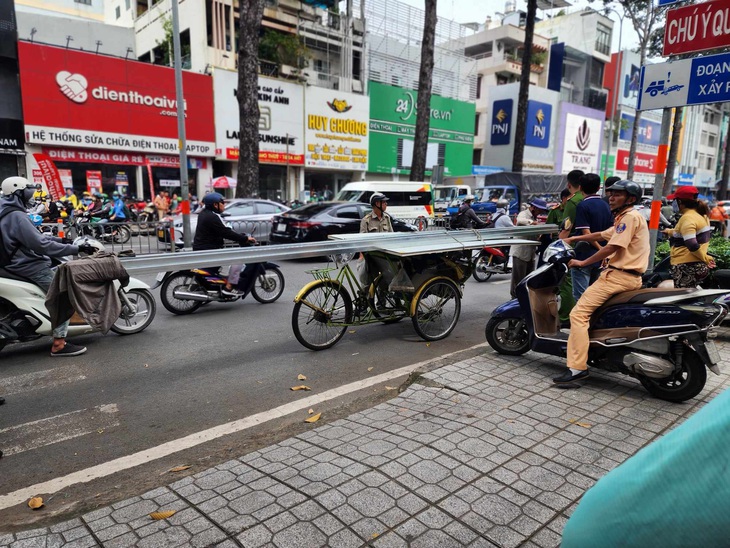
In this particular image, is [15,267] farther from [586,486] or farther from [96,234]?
[96,234]

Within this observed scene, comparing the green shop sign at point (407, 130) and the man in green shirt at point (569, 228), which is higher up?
the green shop sign at point (407, 130)

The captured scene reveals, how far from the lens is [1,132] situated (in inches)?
737

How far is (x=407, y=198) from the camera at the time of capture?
18.4m

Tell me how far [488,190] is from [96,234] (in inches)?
731

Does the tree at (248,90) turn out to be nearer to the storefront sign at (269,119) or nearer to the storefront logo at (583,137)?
the storefront sign at (269,119)

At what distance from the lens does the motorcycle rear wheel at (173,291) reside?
7424mm

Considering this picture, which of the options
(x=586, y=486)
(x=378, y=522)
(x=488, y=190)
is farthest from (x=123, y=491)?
(x=488, y=190)

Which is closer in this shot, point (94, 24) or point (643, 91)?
point (643, 91)

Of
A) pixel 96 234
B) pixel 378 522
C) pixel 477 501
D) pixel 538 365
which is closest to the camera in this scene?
pixel 378 522

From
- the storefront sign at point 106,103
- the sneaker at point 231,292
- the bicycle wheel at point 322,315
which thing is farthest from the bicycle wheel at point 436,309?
the storefront sign at point 106,103

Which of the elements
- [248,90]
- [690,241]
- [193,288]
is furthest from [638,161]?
[193,288]

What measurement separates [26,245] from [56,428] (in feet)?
7.38

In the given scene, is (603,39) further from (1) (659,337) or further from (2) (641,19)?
(1) (659,337)

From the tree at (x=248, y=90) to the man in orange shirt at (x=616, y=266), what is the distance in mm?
14537
